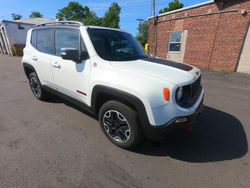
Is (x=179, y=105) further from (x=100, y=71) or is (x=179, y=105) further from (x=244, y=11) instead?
(x=244, y=11)

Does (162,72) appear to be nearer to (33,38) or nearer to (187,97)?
(187,97)

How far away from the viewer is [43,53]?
397 cm

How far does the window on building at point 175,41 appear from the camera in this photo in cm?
1234

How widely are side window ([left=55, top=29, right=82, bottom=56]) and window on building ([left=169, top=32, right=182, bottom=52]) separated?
10.5m

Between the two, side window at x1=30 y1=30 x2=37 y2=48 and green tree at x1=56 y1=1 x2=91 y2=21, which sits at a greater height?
green tree at x1=56 y1=1 x2=91 y2=21

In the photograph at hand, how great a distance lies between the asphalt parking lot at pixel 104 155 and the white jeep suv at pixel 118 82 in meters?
0.41

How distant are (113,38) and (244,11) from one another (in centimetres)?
883

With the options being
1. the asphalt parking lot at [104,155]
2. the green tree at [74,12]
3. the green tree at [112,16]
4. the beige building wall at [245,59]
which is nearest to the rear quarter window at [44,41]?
the asphalt parking lot at [104,155]

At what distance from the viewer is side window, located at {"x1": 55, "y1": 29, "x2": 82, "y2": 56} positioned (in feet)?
10.4

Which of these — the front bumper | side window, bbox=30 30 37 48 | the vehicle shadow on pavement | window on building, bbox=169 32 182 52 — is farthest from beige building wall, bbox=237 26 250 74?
side window, bbox=30 30 37 48

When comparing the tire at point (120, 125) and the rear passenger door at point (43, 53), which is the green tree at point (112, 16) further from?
Answer: the tire at point (120, 125)

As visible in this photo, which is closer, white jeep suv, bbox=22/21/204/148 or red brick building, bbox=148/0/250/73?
white jeep suv, bbox=22/21/204/148

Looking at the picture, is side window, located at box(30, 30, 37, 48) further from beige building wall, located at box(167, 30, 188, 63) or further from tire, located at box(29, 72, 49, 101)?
beige building wall, located at box(167, 30, 188, 63)

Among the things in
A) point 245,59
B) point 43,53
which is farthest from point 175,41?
point 43,53
